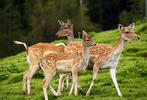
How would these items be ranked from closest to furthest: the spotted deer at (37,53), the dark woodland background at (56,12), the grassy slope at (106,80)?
1. the grassy slope at (106,80)
2. the spotted deer at (37,53)
3. the dark woodland background at (56,12)

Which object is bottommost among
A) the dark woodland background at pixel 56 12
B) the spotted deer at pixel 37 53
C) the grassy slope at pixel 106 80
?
the grassy slope at pixel 106 80

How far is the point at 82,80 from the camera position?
1313 cm

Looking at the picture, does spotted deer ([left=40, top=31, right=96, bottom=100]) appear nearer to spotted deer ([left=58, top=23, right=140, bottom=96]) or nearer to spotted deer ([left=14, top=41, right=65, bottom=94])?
spotted deer ([left=58, top=23, right=140, bottom=96])

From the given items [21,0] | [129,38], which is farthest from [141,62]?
[21,0]

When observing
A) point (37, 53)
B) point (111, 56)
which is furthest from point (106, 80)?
point (37, 53)

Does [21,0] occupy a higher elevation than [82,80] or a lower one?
higher

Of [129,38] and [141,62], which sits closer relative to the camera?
[129,38]

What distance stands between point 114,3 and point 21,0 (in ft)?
39.6

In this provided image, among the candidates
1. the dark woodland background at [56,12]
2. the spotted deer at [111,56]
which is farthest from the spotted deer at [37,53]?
the dark woodland background at [56,12]

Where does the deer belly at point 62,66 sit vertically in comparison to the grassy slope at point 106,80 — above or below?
above

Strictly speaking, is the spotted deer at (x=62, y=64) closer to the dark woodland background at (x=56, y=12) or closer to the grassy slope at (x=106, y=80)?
the grassy slope at (x=106, y=80)

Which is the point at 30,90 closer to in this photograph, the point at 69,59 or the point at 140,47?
the point at 69,59

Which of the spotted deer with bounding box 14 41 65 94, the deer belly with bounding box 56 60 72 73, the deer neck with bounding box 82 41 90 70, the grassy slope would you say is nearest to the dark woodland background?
the grassy slope

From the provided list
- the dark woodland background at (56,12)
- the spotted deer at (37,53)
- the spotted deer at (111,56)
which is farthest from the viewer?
the dark woodland background at (56,12)
